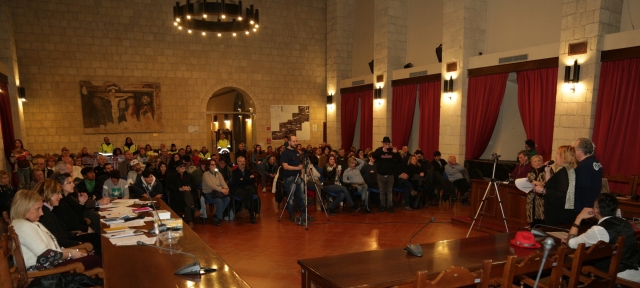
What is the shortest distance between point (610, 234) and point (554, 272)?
692mm

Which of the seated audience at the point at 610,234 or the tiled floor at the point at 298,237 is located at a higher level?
the seated audience at the point at 610,234

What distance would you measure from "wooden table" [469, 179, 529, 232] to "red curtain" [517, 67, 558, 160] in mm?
2358

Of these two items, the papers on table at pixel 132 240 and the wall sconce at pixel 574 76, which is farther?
the wall sconce at pixel 574 76

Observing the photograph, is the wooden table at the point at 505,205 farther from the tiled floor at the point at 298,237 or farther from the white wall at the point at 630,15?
the white wall at the point at 630,15

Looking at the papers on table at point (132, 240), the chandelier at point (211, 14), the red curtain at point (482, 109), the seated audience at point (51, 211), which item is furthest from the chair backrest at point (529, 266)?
the red curtain at point (482, 109)

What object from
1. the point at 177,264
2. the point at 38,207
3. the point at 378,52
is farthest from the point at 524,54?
the point at 38,207

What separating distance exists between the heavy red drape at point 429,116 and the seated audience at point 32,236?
8811 millimetres

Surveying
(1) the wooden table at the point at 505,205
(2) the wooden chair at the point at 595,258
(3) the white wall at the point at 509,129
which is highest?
(3) the white wall at the point at 509,129

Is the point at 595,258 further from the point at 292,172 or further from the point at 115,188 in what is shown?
the point at 115,188

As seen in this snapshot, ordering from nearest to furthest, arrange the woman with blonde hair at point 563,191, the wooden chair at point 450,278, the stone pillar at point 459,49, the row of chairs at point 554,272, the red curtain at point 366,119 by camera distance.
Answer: the wooden chair at point 450,278
the row of chairs at point 554,272
the woman with blonde hair at point 563,191
the stone pillar at point 459,49
the red curtain at point 366,119

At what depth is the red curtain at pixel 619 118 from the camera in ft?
20.6

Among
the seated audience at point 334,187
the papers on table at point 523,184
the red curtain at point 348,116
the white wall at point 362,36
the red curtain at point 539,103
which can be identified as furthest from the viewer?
the red curtain at point 348,116

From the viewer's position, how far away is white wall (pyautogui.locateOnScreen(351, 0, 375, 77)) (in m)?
13.0

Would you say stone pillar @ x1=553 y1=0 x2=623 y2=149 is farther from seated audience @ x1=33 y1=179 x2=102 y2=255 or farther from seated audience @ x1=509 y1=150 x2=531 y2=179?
seated audience @ x1=33 y1=179 x2=102 y2=255
